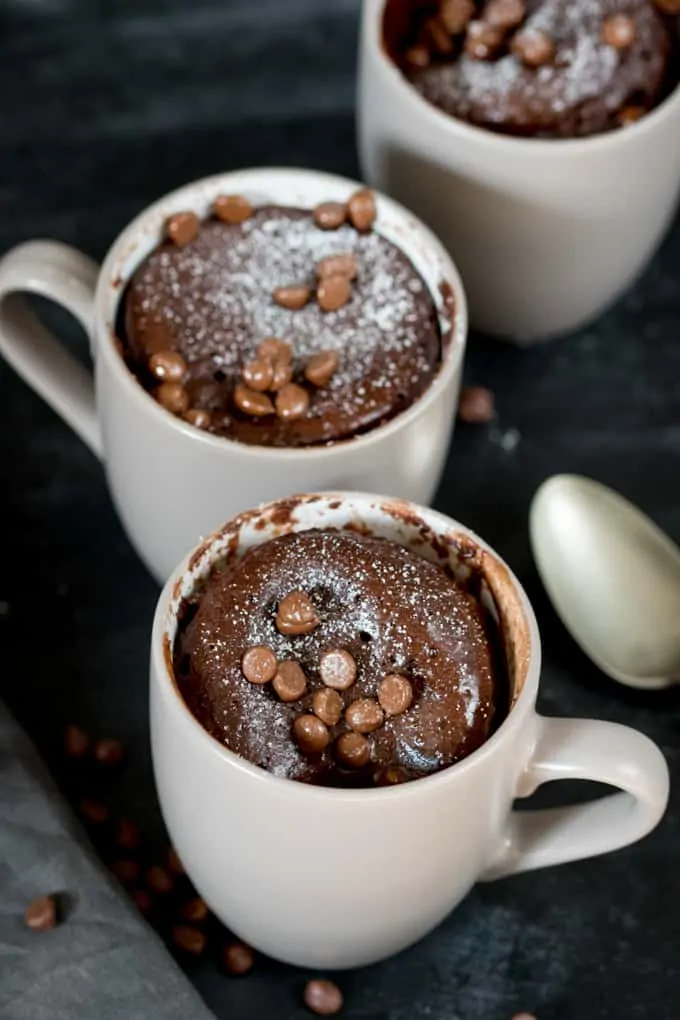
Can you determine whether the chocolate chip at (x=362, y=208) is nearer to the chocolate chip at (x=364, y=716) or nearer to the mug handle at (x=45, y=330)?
the mug handle at (x=45, y=330)

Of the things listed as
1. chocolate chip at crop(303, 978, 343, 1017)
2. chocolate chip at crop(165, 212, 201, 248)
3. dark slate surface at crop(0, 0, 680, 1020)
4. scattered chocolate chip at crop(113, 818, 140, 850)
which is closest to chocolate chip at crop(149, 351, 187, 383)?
chocolate chip at crop(165, 212, 201, 248)

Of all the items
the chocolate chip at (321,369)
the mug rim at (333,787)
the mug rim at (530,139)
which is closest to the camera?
the mug rim at (333,787)

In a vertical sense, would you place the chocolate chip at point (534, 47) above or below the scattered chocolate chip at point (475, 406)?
Answer: above

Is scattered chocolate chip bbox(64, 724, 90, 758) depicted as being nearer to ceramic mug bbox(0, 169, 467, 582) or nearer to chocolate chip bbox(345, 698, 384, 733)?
ceramic mug bbox(0, 169, 467, 582)

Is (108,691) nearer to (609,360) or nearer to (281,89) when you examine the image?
(609,360)

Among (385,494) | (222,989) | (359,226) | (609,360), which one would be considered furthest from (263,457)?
(609,360)

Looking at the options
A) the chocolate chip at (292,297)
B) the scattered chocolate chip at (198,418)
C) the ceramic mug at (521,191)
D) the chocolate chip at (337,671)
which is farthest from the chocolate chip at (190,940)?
the ceramic mug at (521,191)
